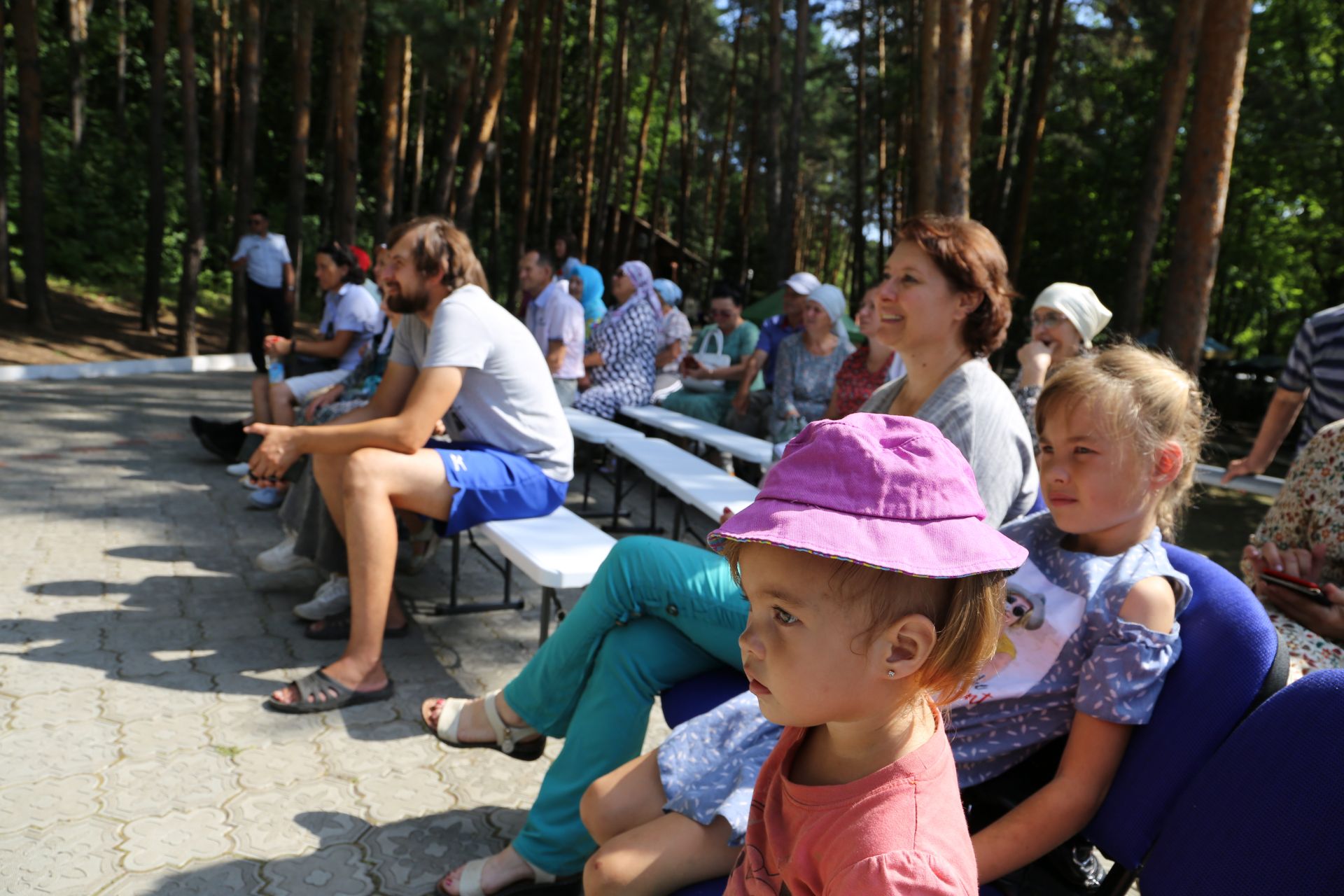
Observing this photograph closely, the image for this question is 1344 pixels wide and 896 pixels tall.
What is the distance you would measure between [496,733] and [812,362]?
4625mm

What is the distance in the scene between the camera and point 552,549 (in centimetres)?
342

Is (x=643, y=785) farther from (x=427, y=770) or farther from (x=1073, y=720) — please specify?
(x=427, y=770)

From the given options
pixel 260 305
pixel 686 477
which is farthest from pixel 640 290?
pixel 260 305

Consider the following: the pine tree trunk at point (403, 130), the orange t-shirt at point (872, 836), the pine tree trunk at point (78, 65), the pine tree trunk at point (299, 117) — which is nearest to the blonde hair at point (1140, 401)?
the orange t-shirt at point (872, 836)

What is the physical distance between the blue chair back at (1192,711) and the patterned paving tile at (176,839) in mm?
2164

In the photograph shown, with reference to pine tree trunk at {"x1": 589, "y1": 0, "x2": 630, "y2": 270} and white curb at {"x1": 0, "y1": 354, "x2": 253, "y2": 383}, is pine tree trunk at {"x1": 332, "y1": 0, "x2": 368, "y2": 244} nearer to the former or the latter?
white curb at {"x1": 0, "y1": 354, "x2": 253, "y2": 383}

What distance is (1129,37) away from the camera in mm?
19875

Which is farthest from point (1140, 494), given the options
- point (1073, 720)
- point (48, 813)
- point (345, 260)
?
point (345, 260)

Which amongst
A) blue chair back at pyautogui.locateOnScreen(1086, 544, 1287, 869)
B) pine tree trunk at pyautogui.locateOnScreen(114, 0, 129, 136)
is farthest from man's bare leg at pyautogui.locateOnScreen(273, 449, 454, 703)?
pine tree trunk at pyautogui.locateOnScreen(114, 0, 129, 136)

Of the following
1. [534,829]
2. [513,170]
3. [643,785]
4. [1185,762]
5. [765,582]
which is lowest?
[534,829]

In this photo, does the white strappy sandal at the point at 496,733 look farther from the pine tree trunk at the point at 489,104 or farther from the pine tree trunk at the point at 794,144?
the pine tree trunk at the point at 794,144

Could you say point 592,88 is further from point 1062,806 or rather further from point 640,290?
point 1062,806

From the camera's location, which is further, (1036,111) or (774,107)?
(774,107)

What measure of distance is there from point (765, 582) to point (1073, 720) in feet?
2.77
